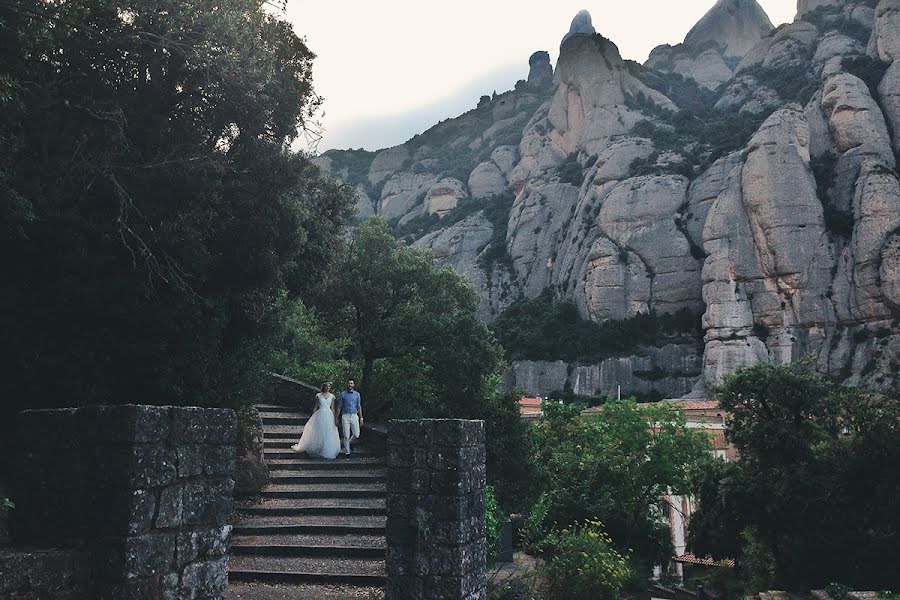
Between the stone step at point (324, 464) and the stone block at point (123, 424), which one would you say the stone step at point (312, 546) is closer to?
the stone step at point (324, 464)

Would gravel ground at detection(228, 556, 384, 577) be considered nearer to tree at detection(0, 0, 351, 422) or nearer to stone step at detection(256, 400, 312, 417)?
tree at detection(0, 0, 351, 422)

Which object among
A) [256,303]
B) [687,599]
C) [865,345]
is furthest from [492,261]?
[256,303]

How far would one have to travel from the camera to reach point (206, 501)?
3.74m

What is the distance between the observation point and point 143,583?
3.32 m

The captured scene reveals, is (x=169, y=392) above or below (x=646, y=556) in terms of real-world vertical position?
above

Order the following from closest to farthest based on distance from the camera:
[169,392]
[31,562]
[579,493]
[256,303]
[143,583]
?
1. [31,562]
2. [143,583]
3. [169,392]
4. [256,303]
5. [579,493]

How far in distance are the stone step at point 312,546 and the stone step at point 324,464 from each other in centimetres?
266

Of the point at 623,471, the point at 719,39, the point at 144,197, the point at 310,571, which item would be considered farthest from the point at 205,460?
Answer: the point at 719,39

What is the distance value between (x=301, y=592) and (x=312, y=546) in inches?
43.0

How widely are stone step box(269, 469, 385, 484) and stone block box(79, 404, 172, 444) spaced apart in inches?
311

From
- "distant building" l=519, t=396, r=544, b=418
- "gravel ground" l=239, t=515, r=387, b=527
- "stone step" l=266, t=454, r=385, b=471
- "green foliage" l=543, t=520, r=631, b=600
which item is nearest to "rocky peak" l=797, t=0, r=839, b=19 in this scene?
"distant building" l=519, t=396, r=544, b=418

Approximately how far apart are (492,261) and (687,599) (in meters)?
51.1

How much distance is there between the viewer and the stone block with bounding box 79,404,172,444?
133 inches

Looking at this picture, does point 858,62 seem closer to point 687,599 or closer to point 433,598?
point 687,599
